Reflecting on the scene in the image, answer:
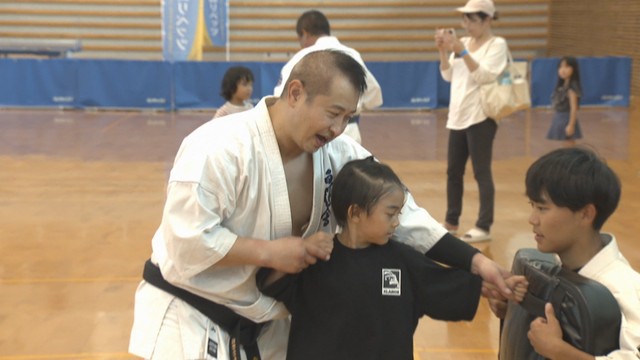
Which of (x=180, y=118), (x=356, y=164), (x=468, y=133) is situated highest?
(x=356, y=164)

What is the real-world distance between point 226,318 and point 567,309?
38.2 inches

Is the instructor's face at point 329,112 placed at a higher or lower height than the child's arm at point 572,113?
higher

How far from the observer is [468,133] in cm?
612

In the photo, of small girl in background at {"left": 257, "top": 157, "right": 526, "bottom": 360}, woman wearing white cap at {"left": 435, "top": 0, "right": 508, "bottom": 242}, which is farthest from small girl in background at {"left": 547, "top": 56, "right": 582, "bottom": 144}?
small girl in background at {"left": 257, "top": 157, "right": 526, "bottom": 360}

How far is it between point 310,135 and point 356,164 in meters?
0.21

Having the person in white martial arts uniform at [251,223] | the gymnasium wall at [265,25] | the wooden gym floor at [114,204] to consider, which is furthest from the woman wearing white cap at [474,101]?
the gymnasium wall at [265,25]

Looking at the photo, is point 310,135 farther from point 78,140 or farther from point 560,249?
point 78,140

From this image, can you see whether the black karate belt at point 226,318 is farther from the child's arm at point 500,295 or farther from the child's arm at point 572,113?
the child's arm at point 572,113

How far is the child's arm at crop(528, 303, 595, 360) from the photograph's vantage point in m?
2.07

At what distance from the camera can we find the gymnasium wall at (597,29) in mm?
16922

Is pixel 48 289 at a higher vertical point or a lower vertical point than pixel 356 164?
lower

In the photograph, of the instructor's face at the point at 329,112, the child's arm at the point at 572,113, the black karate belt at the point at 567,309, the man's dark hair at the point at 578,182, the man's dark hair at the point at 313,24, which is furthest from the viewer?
the child's arm at the point at 572,113

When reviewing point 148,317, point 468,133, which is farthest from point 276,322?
point 468,133

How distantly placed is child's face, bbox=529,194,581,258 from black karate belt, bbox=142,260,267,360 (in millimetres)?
892
